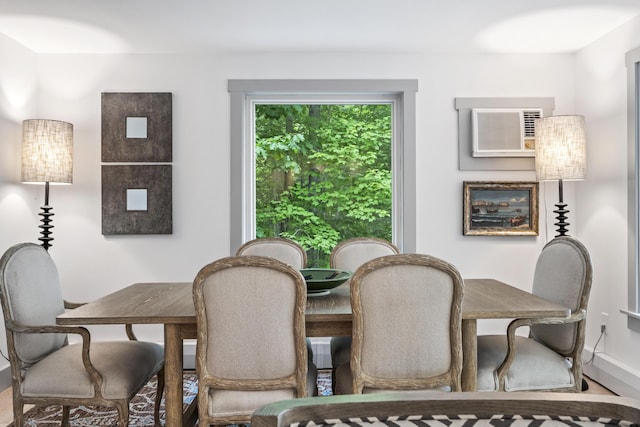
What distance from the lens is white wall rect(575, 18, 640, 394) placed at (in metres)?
3.29

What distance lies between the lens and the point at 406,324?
1.95 metres

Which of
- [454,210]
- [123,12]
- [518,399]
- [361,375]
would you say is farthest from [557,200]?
[518,399]

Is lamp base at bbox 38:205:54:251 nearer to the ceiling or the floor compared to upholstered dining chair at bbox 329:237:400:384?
nearer to the ceiling

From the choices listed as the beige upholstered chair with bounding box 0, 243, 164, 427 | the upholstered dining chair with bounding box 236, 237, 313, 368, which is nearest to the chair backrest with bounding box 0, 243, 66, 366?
the beige upholstered chair with bounding box 0, 243, 164, 427

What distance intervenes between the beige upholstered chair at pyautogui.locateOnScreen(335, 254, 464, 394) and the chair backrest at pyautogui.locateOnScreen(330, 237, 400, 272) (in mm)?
1284

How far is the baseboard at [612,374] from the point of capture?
313cm

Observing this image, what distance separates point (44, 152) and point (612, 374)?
4.12m

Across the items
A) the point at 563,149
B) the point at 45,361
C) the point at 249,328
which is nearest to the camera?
the point at 249,328

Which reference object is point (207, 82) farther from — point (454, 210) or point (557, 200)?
point (557, 200)

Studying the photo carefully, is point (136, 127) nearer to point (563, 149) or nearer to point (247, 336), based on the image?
point (247, 336)

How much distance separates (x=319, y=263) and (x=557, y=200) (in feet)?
6.36

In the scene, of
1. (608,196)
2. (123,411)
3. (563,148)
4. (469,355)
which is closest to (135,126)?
(123,411)

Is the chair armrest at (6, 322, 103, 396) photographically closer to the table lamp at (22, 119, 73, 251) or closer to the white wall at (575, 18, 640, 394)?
the table lamp at (22, 119, 73, 251)

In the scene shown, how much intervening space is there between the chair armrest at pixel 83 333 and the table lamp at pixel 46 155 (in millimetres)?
1548
